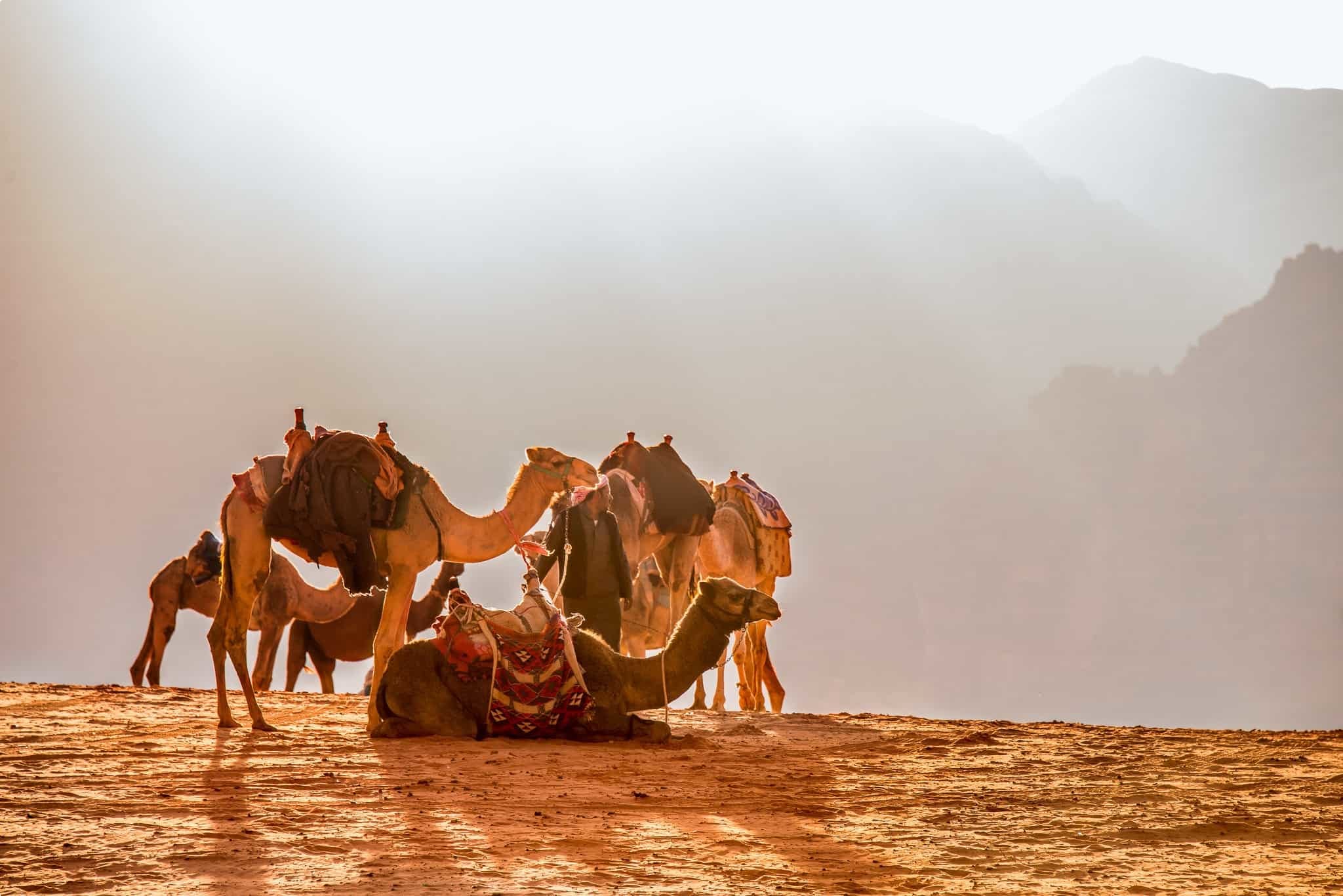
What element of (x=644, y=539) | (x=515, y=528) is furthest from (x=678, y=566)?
(x=515, y=528)

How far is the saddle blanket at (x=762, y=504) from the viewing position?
51.5ft

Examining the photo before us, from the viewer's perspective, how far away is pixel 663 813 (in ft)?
21.0

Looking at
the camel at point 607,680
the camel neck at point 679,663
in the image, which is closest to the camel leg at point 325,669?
the camel at point 607,680

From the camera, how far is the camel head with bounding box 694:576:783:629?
9008 mm

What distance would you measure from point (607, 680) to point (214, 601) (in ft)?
37.0

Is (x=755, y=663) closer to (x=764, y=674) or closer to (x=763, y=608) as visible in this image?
(x=764, y=674)

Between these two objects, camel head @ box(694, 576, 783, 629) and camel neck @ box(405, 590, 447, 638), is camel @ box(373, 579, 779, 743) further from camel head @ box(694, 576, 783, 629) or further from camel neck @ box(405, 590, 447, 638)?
camel neck @ box(405, 590, 447, 638)

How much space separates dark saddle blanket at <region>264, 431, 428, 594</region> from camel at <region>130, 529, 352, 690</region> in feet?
26.9

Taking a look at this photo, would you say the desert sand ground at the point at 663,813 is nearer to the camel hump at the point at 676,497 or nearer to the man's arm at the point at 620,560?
the man's arm at the point at 620,560

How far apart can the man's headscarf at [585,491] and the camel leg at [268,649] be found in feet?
27.1

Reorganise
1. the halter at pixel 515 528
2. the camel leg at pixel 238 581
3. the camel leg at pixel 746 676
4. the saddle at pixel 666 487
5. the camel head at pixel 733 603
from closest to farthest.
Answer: the camel head at pixel 733 603 < the camel leg at pixel 238 581 < the halter at pixel 515 528 < the saddle at pixel 666 487 < the camel leg at pixel 746 676

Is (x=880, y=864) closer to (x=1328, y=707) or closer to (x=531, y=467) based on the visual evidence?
(x=531, y=467)

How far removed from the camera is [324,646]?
63.3 ft

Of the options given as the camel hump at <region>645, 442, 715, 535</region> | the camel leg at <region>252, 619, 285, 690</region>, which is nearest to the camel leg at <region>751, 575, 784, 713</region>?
the camel hump at <region>645, 442, 715, 535</region>
